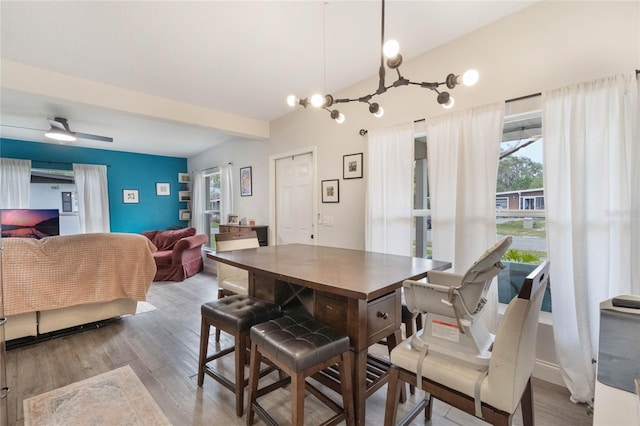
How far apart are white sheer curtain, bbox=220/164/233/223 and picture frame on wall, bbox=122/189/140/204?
2.36 meters

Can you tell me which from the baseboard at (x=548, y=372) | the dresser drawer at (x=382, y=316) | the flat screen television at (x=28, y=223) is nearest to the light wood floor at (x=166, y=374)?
the baseboard at (x=548, y=372)

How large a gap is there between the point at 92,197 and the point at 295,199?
15.0 feet

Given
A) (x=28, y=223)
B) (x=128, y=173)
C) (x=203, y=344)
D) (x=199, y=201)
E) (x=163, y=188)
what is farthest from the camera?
(x=163, y=188)

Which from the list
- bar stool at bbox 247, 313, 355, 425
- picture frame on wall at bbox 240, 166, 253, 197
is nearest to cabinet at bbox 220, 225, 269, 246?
picture frame on wall at bbox 240, 166, 253, 197

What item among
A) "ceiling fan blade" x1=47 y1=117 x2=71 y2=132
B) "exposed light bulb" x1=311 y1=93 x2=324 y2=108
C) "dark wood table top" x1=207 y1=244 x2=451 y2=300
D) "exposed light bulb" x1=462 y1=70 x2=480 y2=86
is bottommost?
"dark wood table top" x1=207 y1=244 x2=451 y2=300

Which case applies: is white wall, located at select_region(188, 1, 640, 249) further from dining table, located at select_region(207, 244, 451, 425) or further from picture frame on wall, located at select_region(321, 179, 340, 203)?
dining table, located at select_region(207, 244, 451, 425)

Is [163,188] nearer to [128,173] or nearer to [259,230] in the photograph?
[128,173]

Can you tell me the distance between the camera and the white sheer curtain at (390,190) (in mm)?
2652

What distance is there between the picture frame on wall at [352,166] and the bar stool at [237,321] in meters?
1.82

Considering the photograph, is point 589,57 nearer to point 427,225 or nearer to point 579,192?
point 579,192

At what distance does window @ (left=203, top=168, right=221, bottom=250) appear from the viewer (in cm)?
609

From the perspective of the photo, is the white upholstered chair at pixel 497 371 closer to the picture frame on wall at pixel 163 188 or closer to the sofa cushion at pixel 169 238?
the sofa cushion at pixel 169 238

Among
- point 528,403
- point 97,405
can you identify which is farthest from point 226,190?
point 528,403

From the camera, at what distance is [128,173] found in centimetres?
626
